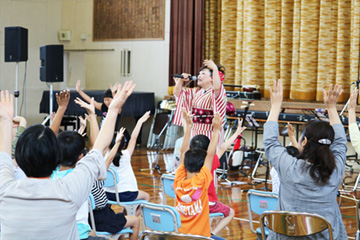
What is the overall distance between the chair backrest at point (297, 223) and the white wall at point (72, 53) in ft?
30.4

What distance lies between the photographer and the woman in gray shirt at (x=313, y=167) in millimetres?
2873

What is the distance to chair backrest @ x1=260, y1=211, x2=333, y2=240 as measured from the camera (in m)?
2.82

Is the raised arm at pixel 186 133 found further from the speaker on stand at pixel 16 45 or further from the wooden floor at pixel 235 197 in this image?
the speaker on stand at pixel 16 45

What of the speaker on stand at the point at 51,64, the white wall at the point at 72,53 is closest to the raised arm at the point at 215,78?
the speaker on stand at the point at 51,64

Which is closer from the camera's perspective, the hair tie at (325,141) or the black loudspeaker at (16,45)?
the hair tie at (325,141)

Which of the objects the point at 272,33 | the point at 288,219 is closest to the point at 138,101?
the point at 272,33

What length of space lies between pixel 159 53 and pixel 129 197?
300 inches

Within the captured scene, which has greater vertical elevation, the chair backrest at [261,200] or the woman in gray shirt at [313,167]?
the woman in gray shirt at [313,167]

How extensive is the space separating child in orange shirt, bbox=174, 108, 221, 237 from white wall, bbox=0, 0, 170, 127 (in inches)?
333

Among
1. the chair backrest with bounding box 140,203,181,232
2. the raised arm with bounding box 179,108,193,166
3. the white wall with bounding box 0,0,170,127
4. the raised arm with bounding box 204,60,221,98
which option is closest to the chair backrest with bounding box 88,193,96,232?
the chair backrest with bounding box 140,203,181,232

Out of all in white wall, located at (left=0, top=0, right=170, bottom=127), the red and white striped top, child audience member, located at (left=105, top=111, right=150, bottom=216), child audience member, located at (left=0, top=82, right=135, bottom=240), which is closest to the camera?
child audience member, located at (left=0, top=82, right=135, bottom=240)

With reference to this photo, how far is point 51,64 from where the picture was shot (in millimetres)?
9078

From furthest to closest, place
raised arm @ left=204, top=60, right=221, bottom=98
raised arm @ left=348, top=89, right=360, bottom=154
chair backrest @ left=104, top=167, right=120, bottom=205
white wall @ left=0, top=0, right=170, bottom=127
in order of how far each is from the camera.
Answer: white wall @ left=0, top=0, right=170, bottom=127 → raised arm @ left=204, top=60, right=221, bottom=98 → chair backrest @ left=104, top=167, right=120, bottom=205 → raised arm @ left=348, top=89, right=360, bottom=154

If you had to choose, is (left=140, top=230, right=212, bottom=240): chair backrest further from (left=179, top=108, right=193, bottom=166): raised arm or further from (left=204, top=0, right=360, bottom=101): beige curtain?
(left=204, top=0, right=360, bottom=101): beige curtain
